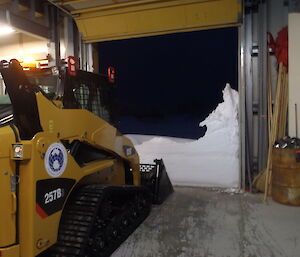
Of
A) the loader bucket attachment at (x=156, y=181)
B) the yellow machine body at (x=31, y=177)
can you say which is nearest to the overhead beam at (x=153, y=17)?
the loader bucket attachment at (x=156, y=181)

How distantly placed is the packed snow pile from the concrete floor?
2.33 ft

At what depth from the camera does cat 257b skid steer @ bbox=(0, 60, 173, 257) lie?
212 cm

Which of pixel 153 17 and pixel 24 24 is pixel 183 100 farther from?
pixel 24 24

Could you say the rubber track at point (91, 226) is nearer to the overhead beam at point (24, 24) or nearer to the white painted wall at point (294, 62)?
the white painted wall at point (294, 62)

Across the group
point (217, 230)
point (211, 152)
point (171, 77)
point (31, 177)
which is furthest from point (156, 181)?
point (171, 77)

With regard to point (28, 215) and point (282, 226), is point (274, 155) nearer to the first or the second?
point (282, 226)


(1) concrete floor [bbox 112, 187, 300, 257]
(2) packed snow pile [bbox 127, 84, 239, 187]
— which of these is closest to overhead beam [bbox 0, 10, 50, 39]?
(2) packed snow pile [bbox 127, 84, 239, 187]

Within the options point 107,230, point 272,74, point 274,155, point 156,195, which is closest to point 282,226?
point 274,155

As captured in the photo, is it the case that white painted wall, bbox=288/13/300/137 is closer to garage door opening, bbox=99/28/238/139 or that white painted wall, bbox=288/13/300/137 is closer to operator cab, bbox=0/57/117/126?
garage door opening, bbox=99/28/238/139

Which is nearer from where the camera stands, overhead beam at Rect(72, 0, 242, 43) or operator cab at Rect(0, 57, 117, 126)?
operator cab at Rect(0, 57, 117, 126)

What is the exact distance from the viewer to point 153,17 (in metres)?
5.11

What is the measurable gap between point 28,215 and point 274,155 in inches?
140

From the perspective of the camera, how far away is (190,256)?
111 inches

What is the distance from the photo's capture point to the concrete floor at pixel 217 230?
2.93 metres
